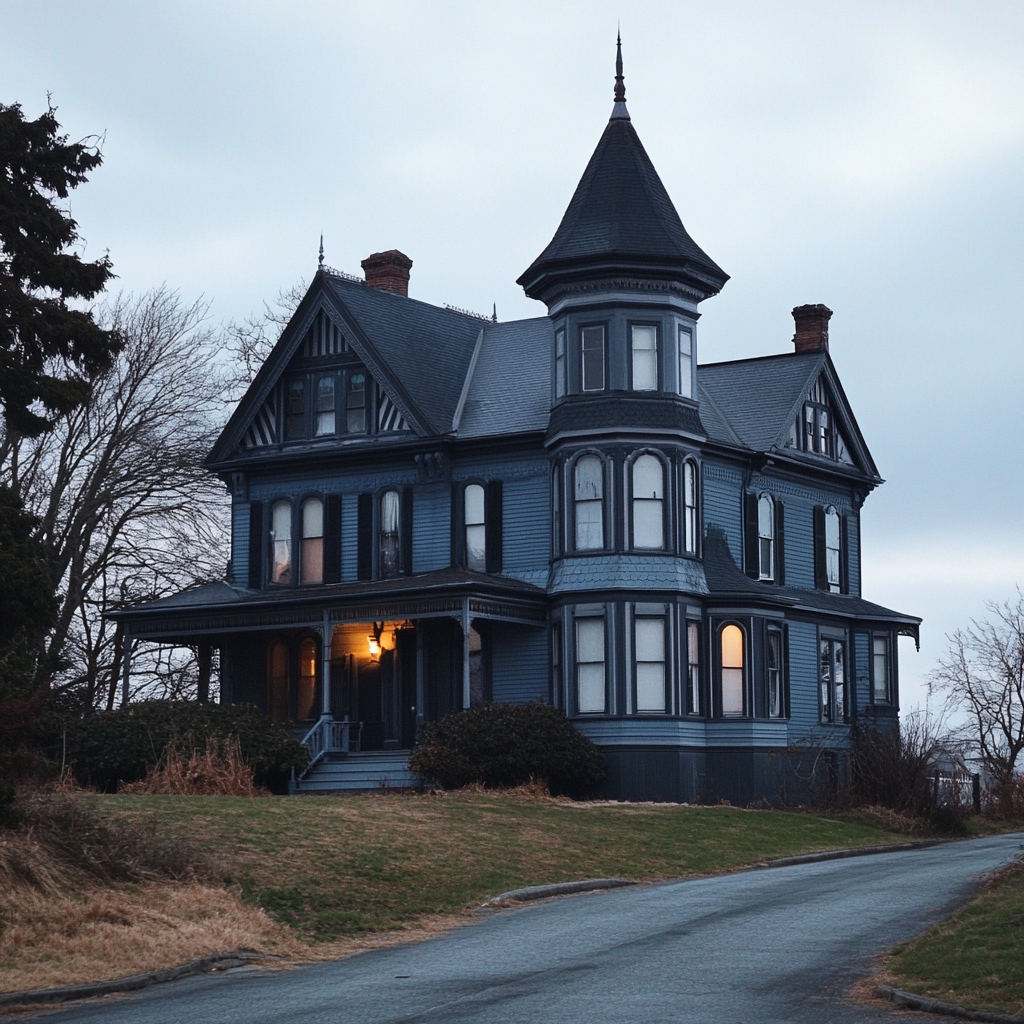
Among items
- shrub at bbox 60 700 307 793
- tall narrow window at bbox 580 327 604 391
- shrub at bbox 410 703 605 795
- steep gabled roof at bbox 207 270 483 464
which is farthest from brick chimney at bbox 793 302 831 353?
shrub at bbox 60 700 307 793

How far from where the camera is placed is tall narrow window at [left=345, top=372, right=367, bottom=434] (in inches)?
1608

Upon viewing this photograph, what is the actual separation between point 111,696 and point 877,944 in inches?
1383

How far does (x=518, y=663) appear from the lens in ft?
125

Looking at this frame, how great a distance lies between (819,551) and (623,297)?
34.3 ft

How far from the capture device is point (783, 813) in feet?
113

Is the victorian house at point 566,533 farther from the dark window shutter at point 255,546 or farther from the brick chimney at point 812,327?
the brick chimney at point 812,327

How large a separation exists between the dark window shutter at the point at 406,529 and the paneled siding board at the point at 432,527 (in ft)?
0.33

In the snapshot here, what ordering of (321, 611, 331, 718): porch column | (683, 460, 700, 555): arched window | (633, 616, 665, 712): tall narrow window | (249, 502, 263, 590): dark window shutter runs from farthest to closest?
(249, 502, 263, 590): dark window shutter < (683, 460, 700, 555): arched window < (321, 611, 331, 718): porch column < (633, 616, 665, 712): tall narrow window

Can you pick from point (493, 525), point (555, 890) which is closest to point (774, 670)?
point (493, 525)

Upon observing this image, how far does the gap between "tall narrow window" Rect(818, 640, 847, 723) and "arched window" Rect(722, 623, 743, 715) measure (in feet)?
15.5

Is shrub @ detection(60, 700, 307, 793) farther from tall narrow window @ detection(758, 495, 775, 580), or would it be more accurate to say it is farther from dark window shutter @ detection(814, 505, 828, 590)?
dark window shutter @ detection(814, 505, 828, 590)

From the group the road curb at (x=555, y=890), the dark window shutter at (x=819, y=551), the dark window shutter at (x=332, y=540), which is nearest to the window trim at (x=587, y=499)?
the dark window shutter at (x=332, y=540)

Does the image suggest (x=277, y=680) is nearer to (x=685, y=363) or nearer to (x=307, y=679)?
(x=307, y=679)

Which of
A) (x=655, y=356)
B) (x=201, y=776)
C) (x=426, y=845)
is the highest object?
(x=655, y=356)
